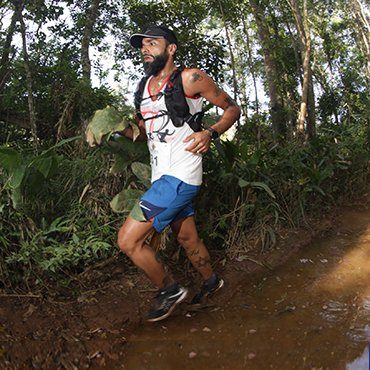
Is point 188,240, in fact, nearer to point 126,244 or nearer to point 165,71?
point 126,244

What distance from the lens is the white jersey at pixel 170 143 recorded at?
88.1 inches

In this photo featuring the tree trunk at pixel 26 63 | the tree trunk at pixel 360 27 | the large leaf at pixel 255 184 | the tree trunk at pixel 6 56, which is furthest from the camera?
the tree trunk at pixel 360 27

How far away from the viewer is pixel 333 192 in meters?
4.84

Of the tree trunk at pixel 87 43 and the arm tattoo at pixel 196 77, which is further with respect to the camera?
the tree trunk at pixel 87 43

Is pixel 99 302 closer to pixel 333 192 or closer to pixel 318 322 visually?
pixel 318 322

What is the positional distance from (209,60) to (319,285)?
5.44m

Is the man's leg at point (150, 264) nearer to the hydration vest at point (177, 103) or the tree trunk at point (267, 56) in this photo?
the hydration vest at point (177, 103)

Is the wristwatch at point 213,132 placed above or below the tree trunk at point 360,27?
below

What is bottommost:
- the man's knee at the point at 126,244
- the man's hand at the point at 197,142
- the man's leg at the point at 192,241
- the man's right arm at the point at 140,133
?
the man's leg at the point at 192,241

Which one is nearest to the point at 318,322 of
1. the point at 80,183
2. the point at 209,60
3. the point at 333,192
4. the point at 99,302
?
the point at 99,302

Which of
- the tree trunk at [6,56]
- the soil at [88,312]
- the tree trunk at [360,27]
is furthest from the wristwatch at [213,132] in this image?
the tree trunk at [360,27]

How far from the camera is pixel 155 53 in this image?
2.30 m

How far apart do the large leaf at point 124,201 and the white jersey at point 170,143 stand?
0.39 metres

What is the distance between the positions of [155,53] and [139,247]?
3.82 feet
